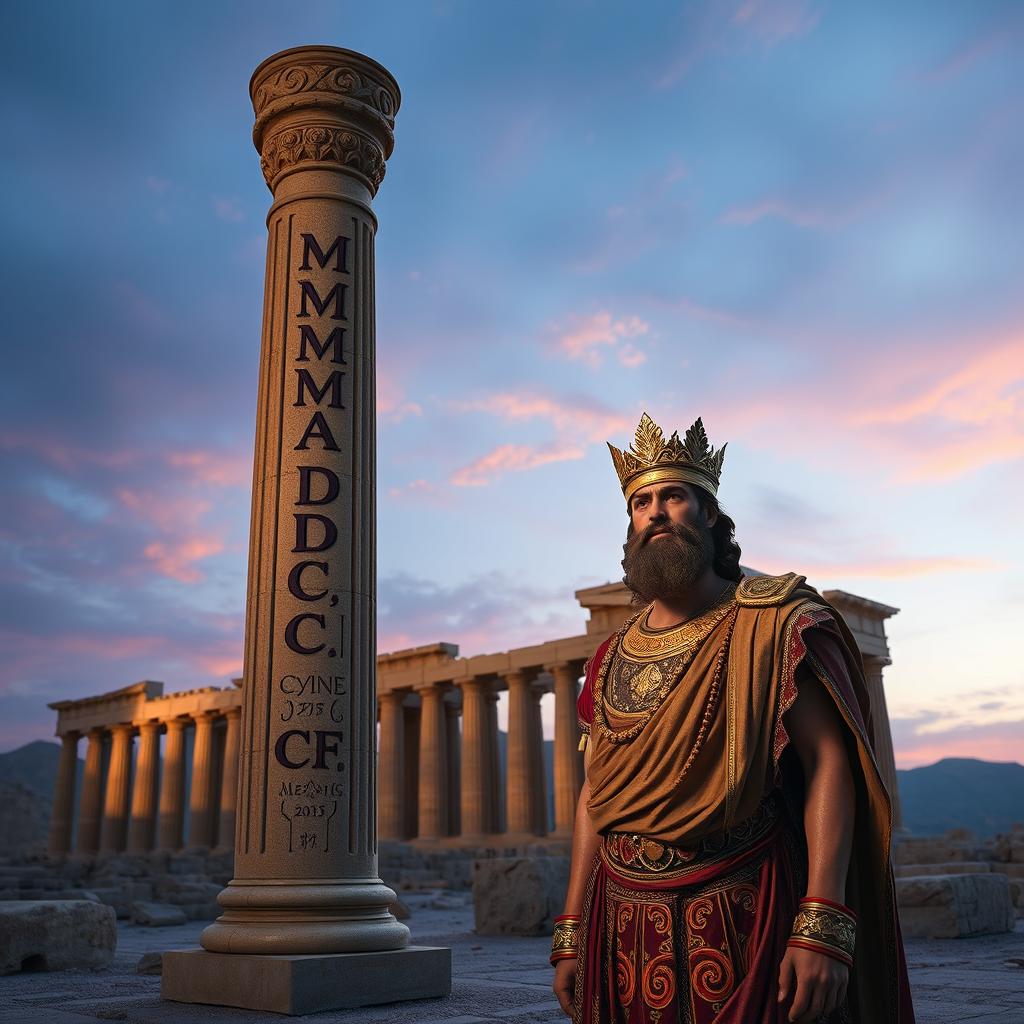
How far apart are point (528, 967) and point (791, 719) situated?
883cm

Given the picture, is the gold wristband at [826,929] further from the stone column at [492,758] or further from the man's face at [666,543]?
the stone column at [492,758]

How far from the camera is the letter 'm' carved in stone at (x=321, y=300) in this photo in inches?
390

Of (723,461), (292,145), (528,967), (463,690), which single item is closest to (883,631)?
(463,690)

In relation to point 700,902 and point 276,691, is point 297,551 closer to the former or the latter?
point 276,691

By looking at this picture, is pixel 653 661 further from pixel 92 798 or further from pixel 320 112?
pixel 92 798

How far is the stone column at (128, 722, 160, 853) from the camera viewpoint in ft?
194

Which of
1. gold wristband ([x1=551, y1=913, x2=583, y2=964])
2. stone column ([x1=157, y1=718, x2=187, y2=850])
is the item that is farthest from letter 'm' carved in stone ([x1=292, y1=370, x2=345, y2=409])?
stone column ([x1=157, y1=718, x2=187, y2=850])

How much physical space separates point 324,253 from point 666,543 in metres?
7.03

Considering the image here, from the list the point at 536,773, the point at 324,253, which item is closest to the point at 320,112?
the point at 324,253

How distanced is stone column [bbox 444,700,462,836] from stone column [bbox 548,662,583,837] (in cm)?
977

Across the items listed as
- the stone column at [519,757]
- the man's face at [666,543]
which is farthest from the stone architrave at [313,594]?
the stone column at [519,757]

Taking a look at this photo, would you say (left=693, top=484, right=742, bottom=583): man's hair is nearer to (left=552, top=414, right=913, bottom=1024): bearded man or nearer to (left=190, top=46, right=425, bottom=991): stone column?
(left=552, top=414, right=913, bottom=1024): bearded man

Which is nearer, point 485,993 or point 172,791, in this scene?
point 485,993

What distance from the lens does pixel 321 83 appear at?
407 inches
